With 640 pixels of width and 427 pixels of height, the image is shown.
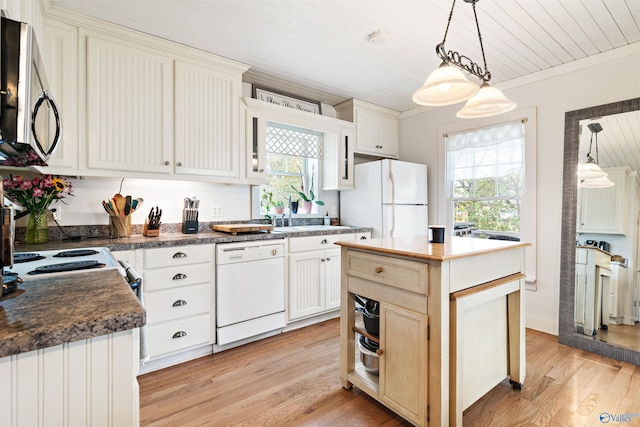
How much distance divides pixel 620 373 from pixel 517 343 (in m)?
1.01

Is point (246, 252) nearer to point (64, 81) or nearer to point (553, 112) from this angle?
point (64, 81)

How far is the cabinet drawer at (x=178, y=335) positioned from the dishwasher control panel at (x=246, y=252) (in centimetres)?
47

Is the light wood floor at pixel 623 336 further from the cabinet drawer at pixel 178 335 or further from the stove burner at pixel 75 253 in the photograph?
the stove burner at pixel 75 253

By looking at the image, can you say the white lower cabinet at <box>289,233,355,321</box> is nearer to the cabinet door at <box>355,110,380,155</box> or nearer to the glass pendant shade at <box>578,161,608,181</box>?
the cabinet door at <box>355,110,380,155</box>

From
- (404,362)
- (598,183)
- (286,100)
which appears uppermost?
(286,100)

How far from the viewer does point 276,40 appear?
2467 millimetres

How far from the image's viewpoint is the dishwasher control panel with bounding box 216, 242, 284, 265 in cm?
245

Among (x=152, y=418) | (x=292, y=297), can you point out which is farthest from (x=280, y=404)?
(x=292, y=297)

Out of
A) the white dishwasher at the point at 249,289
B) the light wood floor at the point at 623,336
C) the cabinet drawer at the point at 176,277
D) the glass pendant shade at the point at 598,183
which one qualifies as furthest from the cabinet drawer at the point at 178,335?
the glass pendant shade at the point at 598,183

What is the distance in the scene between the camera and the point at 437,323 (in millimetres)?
1465

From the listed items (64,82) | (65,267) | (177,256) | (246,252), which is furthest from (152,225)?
(65,267)

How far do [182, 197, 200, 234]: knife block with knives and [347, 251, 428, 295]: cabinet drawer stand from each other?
1.52 m

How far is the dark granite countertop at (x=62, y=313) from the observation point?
2.05ft

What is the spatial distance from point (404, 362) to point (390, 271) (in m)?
0.47
